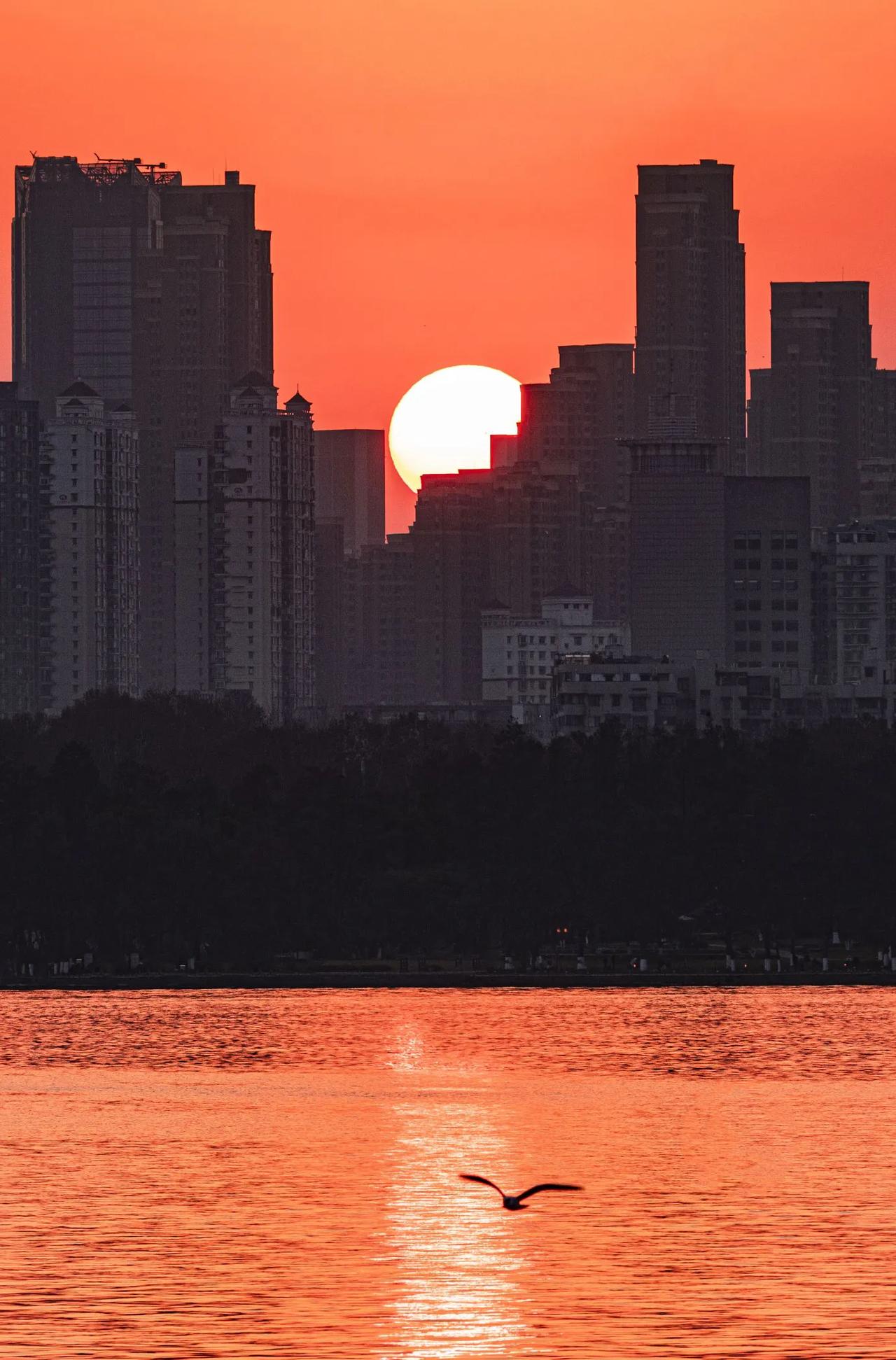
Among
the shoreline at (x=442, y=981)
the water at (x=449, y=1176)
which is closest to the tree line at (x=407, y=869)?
the shoreline at (x=442, y=981)

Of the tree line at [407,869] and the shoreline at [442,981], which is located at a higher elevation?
the tree line at [407,869]

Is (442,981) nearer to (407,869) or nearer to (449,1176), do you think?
(407,869)

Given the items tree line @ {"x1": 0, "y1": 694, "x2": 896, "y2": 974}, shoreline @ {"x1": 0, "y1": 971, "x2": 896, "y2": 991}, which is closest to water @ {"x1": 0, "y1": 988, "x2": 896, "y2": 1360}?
shoreline @ {"x1": 0, "y1": 971, "x2": 896, "y2": 991}

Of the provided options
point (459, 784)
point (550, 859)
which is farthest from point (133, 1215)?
point (459, 784)

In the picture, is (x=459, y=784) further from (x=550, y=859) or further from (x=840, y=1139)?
(x=840, y=1139)

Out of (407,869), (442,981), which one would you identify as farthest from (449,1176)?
(407,869)

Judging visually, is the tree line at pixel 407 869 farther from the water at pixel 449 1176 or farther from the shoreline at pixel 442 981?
the water at pixel 449 1176
